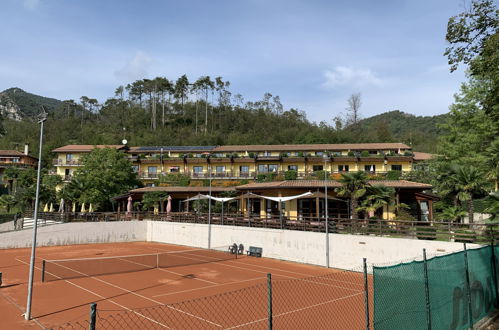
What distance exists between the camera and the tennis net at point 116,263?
2028 cm

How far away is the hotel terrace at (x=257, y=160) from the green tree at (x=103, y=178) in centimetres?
696

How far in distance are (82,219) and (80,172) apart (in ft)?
49.9

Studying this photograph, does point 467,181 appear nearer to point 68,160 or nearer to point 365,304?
point 365,304

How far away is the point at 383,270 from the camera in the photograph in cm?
754

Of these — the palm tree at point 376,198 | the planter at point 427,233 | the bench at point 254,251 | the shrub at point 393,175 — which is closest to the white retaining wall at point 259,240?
the bench at point 254,251

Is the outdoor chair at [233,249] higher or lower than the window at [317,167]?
lower

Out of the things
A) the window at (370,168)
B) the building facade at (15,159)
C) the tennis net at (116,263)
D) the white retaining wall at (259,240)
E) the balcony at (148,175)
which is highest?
the building facade at (15,159)

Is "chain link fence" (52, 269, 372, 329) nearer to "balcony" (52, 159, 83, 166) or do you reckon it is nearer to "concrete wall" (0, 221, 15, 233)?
"concrete wall" (0, 221, 15, 233)

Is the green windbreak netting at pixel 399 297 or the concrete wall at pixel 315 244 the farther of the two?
the concrete wall at pixel 315 244

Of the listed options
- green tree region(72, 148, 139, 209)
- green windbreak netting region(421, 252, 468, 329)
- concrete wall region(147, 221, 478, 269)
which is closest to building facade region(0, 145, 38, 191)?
green tree region(72, 148, 139, 209)

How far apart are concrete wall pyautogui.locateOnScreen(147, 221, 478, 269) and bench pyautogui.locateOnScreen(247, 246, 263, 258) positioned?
1.06ft

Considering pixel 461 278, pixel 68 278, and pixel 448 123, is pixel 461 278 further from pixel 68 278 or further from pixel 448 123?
pixel 448 123

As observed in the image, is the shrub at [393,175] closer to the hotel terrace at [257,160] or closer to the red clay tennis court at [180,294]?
the hotel terrace at [257,160]

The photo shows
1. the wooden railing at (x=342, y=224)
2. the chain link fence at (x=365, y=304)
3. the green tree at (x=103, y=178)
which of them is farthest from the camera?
the green tree at (x=103, y=178)
